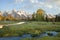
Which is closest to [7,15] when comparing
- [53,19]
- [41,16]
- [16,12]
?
[16,12]

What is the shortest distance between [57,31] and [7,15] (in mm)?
1151

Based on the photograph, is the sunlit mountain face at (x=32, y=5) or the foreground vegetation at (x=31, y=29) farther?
the sunlit mountain face at (x=32, y=5)

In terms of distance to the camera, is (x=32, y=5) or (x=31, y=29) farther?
(x=32, y=5)

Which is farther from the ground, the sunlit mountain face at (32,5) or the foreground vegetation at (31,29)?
the sunlit mountain face at (32,5)

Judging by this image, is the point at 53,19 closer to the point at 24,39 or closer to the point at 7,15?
the point at 24,39

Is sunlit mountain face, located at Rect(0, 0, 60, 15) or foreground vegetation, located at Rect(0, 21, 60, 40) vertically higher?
sunlit mountain face, located at Rect(0, 0, 60, 15)

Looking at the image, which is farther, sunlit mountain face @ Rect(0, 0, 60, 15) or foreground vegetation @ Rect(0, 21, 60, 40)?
sunlit mountain face @ Rect(0, 0, 60, 15)

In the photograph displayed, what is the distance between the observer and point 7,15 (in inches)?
132

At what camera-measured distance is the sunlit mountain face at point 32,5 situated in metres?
3.38

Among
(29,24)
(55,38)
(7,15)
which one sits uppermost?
(7,15)

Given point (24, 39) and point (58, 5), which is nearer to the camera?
point (24, 39)

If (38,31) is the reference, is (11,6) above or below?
above

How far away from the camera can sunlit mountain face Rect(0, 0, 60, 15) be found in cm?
338

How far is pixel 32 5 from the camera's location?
3436 millimetres
